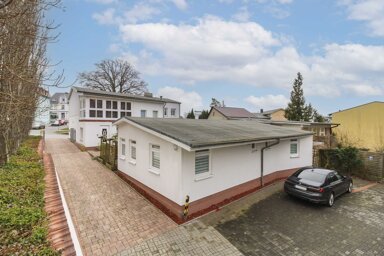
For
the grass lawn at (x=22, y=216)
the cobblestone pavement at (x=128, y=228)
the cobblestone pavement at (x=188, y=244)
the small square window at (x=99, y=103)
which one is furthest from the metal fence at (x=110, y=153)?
the cobblestone pavement at (x=188, y=244)

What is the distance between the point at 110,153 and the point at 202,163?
8033mm

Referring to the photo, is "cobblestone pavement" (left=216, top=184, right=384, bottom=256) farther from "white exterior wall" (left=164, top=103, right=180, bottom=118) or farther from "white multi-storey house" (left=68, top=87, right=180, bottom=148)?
"white exterior wall" (left=164, top=103, right=180, bottom=118)

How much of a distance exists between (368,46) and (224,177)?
16454mm

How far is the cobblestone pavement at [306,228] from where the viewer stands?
6.25 metres

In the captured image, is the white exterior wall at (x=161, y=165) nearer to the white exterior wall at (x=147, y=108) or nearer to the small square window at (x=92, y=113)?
the small square window at (x=92, y=113)

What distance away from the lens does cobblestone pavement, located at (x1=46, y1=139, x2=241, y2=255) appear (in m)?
5.86

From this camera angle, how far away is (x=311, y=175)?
32.7 ft

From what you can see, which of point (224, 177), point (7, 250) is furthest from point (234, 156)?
point (7, 250)

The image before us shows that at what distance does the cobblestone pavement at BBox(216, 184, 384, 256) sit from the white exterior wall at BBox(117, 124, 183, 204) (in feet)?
7.17

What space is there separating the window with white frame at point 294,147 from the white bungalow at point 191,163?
213 cm

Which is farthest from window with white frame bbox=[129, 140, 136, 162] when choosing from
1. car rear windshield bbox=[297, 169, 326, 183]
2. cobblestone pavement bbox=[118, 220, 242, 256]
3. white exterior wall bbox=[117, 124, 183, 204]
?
car rear windshield bbox=[297, 169, 326, 183]

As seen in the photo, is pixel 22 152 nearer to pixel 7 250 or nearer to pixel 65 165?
pixel 65 165

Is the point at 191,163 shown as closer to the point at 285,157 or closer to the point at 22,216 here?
the point at 22,216

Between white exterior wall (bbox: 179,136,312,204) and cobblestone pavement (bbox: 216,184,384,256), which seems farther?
white exterior wall (bbox: 179,136,312,204)
